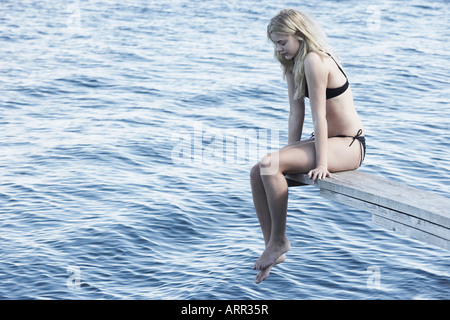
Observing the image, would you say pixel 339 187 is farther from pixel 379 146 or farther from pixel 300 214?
pixel 379 146

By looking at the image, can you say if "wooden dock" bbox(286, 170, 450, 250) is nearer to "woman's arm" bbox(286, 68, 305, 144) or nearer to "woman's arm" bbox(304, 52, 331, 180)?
"woman's arm" bbox(304, 52, 331, 180)

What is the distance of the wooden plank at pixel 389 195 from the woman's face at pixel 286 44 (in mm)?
827

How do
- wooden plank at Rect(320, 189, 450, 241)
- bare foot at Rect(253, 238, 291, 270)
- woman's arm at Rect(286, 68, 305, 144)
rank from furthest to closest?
woman's arm at Rect(286, 68, 305, 144)
bare foot at Rect(253, 238, 291, 270)
wooden plank at Rect(320, 189, 450, 241)

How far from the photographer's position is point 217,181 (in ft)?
34.1

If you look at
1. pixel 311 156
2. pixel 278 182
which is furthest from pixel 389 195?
pixel 278 182

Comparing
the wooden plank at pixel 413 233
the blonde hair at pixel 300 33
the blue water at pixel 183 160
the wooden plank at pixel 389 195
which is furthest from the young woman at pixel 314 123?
the blue water at pixel 183 160

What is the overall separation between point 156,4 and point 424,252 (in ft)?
66.5

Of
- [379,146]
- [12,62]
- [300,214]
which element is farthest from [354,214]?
[12,62]

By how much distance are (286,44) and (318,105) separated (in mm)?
459

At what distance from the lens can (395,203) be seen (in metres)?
4.59

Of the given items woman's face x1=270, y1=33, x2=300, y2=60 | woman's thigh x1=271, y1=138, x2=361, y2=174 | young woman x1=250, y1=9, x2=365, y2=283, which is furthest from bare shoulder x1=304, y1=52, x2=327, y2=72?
woman's thigh x1=271, y1=138, x2=361, y2=174

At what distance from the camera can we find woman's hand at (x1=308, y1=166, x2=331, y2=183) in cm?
487

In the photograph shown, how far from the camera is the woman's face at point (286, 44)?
→ 15.9ft

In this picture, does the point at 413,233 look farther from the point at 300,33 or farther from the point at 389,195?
the point at 300,33
